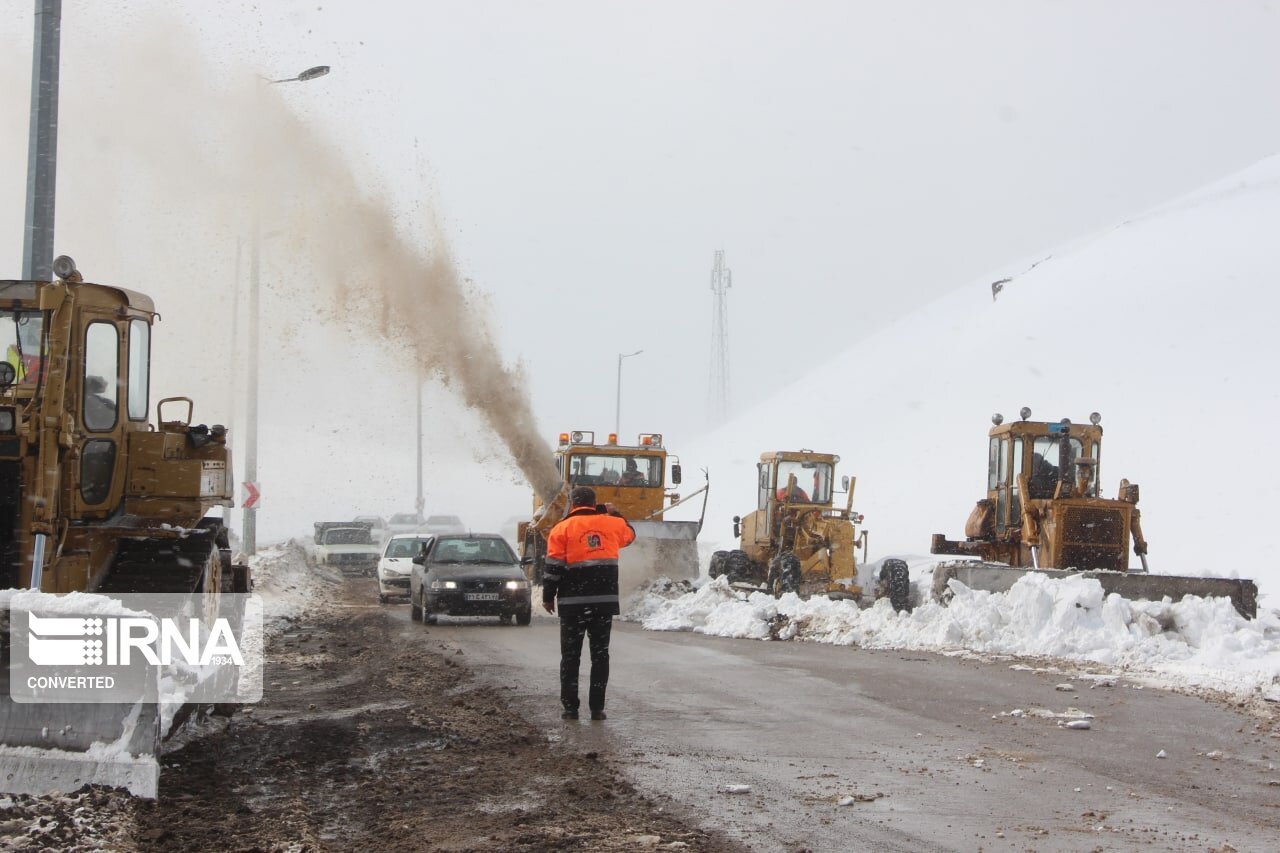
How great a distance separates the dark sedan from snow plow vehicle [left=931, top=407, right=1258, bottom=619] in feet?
20.7

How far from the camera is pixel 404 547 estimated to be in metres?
29.7

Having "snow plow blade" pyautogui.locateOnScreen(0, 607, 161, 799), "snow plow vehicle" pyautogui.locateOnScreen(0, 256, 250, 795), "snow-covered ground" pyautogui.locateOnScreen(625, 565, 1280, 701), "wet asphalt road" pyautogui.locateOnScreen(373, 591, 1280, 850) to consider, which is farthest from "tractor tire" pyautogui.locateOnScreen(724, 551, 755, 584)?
"snow plow blade" pyautogui.locateOnScreen(0, 607, 161, 799)

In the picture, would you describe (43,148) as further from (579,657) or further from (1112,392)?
(1112,392)

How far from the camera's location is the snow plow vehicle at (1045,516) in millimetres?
19734

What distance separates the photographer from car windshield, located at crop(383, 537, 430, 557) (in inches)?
1150

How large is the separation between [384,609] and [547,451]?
455 cm

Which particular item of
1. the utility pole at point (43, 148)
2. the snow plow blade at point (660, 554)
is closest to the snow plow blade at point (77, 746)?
the utility pole at point (43, 148)

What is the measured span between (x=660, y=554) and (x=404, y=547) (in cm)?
634

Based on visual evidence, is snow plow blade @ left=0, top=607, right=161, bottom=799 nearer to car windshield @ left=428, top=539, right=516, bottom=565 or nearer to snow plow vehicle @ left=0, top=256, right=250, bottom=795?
snow plow vehicle @ left=0, top=256, right=250, bottom=795

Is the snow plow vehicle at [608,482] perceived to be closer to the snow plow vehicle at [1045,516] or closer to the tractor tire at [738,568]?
the tractor tire at [738,568]

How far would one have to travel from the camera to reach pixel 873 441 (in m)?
74.0

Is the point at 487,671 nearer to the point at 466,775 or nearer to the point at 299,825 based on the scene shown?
the point at 466,775

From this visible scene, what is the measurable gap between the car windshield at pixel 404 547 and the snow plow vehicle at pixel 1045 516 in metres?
12.0

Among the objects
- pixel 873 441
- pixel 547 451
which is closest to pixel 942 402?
pixel 873 441
